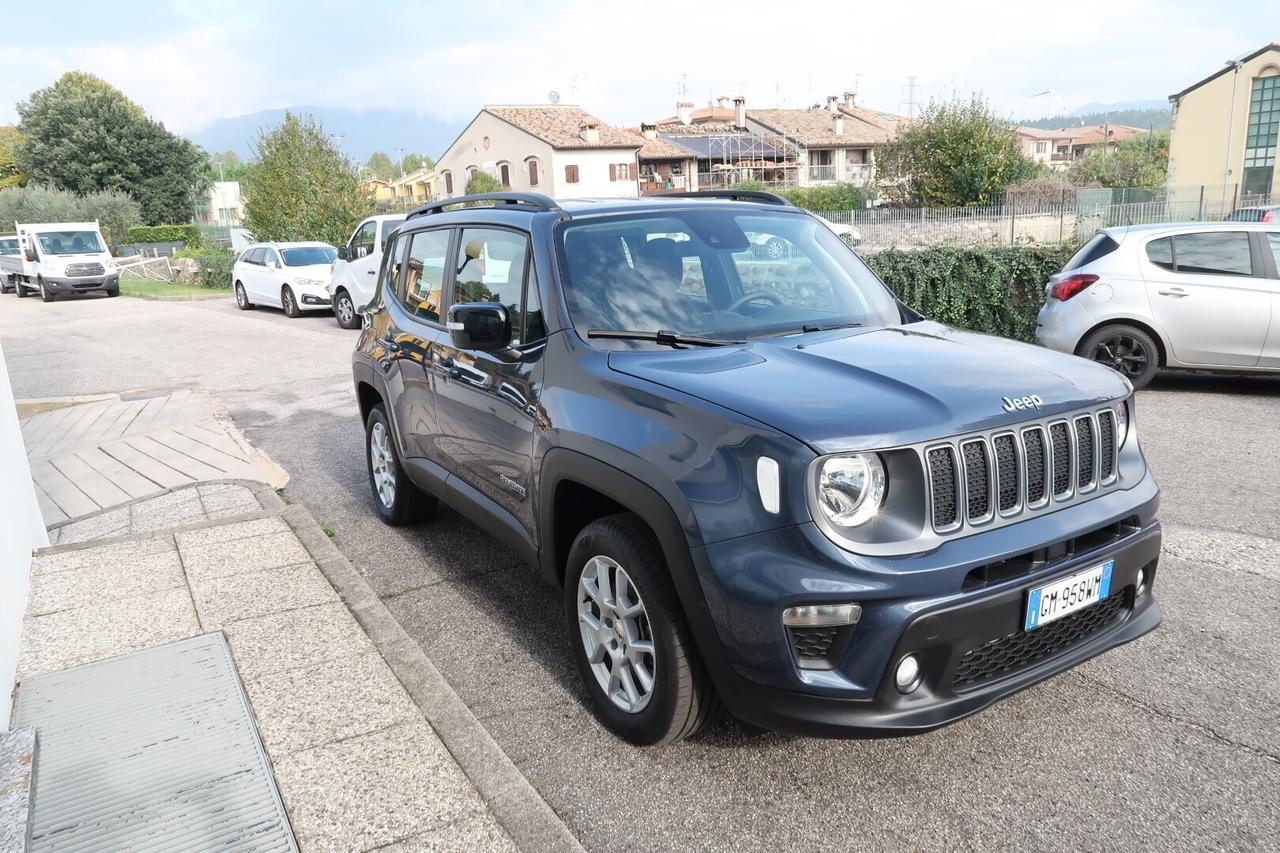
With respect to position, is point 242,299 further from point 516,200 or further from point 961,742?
point 961,742

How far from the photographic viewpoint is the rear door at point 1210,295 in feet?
26.4

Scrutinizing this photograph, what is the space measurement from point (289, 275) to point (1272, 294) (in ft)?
57.6

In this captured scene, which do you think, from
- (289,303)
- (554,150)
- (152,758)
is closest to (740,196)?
(152,758)

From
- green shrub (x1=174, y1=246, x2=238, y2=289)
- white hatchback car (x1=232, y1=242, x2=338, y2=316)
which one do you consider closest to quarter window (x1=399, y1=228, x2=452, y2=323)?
white hatchback car (x1=232, y1=242, x2=338, y2=316)

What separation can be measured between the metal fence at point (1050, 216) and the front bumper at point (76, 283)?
23309 mm

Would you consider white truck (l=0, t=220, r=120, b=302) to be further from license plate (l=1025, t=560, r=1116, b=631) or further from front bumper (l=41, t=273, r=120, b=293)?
license plate (l=1025, t=560, r=1116, b=631)

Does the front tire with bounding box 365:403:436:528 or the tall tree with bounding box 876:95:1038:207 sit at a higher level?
the tall tree with bounding box 876:95:1038:207

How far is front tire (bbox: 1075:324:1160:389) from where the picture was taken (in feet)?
28.0

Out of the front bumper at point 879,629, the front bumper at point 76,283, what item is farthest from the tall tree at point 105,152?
the front bumper at point 879,629

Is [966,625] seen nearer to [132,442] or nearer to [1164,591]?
[1164,591]

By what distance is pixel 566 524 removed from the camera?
357 cm

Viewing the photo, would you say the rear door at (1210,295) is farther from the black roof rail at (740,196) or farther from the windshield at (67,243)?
the windshield at (67,243)

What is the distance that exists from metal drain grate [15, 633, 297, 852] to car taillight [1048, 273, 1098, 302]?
25.8 ft

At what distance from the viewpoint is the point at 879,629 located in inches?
101
